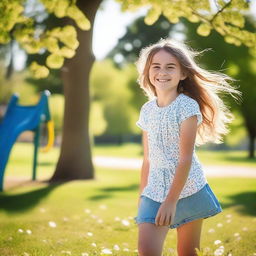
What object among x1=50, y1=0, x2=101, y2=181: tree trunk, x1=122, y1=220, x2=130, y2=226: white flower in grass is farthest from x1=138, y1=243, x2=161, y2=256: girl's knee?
x1=50, y1=0, x2=101, y2=181: tree trunk

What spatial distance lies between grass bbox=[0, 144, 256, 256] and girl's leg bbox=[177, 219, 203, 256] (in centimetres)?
41

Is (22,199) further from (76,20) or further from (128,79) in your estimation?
(128,79)

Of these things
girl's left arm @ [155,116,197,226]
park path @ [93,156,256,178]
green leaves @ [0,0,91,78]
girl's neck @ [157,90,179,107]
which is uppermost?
green leaves @ [0,0,91,78]

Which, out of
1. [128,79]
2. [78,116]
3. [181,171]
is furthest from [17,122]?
[128,79]

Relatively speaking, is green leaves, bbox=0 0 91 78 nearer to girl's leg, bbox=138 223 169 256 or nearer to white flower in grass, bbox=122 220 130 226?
white flower in grass, bbox=122 220 130 226

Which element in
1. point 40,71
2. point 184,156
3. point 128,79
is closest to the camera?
point 184,156

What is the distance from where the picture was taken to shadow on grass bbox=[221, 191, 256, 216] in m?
8.16

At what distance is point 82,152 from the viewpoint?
482 inches

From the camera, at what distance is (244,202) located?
920cm

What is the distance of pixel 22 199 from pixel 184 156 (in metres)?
6.44

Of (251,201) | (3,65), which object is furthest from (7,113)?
(3,65)

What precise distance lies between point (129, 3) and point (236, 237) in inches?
128

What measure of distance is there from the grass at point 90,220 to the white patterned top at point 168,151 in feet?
1.77

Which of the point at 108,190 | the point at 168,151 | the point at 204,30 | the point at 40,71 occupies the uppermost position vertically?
the point at 204,30
